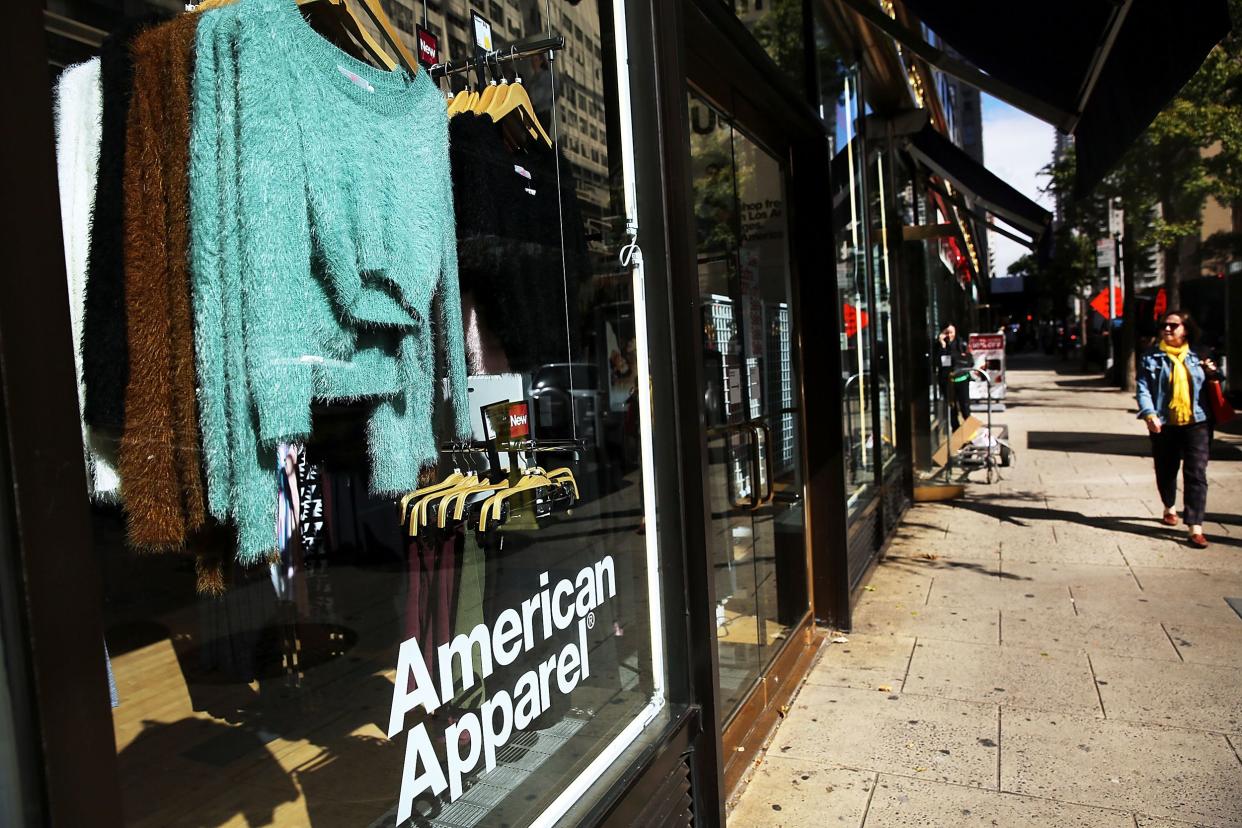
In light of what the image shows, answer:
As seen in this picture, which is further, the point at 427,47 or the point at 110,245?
the point at 427,47

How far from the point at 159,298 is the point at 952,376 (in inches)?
427

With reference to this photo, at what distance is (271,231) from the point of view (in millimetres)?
1758

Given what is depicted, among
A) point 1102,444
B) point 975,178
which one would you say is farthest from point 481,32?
point 1102,444

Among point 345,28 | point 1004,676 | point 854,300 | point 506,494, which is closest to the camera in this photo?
point 345,28

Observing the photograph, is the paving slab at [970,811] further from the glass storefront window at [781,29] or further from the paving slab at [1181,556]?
the paving slab at [1181,556]

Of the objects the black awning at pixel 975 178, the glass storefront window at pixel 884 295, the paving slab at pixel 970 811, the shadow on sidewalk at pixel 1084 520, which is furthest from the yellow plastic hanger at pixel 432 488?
the black awning at pixel 975 178

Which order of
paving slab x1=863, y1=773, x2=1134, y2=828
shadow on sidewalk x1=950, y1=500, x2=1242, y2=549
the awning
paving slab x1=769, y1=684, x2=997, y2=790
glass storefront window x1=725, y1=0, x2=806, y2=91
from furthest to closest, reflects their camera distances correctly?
shadow on sidewalk x1=950, y1=500, x2=1242, y2=549 → glass storefront window x1=725, y1=0, x2=806, y2=91 → the awning → paving slab x1=769, y1=684, x2=997, y2=790 → paving slab x1=863, y1=773, x2=1134, y2=828

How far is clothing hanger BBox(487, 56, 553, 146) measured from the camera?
2527 millimetres

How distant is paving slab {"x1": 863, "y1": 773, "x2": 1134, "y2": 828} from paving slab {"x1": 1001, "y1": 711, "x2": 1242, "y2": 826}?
8 cm

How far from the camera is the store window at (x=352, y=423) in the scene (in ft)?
5.35

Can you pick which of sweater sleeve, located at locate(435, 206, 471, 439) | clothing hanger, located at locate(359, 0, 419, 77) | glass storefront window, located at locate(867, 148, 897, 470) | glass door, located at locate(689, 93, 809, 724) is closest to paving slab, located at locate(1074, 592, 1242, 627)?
glass door, located at locate(689, 93, 809, 724)

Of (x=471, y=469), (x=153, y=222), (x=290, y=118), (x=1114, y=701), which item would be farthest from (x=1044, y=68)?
(x=153, y=222)

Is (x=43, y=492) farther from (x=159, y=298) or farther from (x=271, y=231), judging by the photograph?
(x=271, y=231)

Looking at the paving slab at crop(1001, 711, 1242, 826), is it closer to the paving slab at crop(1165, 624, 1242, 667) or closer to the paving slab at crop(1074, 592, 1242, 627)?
the paving slab at crop(1165, 624, 1242, 667)
